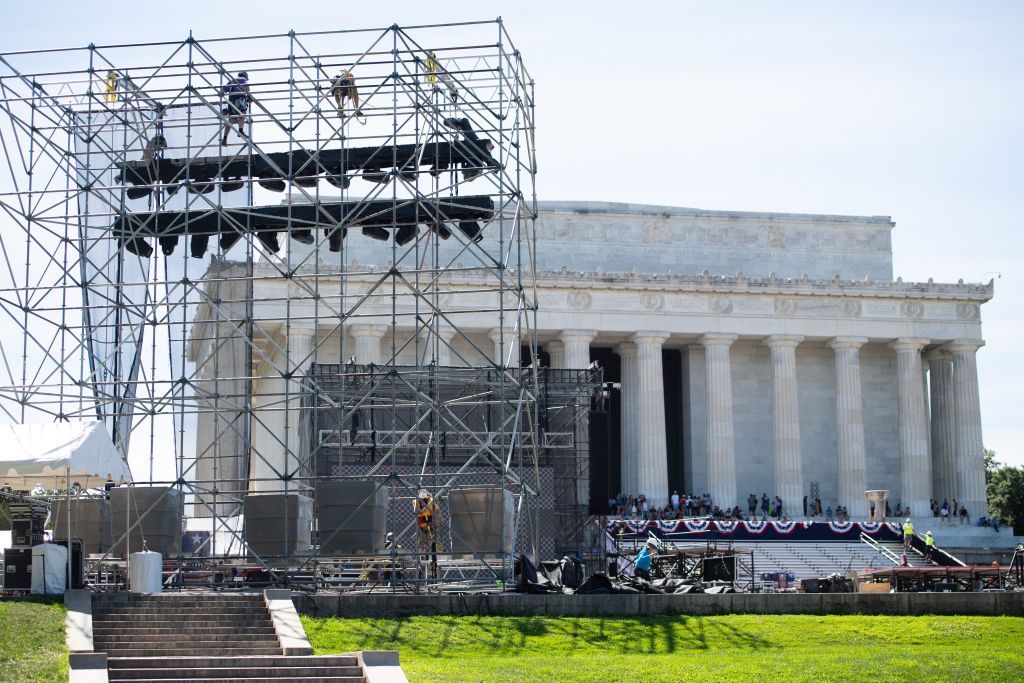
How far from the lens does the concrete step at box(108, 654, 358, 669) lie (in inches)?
1006

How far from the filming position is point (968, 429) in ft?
251

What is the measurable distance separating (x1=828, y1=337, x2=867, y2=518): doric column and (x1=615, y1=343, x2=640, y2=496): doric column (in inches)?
374

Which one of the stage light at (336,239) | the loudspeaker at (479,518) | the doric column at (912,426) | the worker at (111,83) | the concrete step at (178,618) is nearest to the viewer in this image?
the concrete step at (178,618)

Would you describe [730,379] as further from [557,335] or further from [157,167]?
[157,167]

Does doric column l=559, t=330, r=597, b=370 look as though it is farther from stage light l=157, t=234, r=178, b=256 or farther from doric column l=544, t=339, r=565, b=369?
stage light l=157, t=234, r=178, b=256

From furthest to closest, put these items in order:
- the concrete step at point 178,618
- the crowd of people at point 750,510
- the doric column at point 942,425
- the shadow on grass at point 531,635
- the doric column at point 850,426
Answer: the doric column at point 942,425 < the doric column at point 850,426 < the crowd of people at point 750,510 < the shadow on grass at point 531,635 < the concrete step at point 178,618

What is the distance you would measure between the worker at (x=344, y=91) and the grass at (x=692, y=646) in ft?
47.8

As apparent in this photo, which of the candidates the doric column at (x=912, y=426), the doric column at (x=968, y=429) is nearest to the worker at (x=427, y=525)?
the doric column at (x=912, y=426)

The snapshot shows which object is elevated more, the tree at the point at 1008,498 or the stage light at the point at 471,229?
the stage light at the point at 471,229

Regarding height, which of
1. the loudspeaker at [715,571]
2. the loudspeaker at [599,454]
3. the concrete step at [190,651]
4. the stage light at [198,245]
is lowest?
the concrete step at [190,651]

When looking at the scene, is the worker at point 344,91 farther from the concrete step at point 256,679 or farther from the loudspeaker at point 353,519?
the concrete step at point 256,679

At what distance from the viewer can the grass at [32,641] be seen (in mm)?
24156

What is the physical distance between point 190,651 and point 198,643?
55 cm

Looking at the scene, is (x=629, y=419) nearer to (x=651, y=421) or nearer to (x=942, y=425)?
(x=651, y=421)
